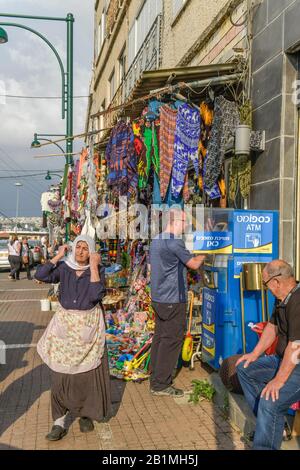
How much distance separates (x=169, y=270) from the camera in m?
5.42

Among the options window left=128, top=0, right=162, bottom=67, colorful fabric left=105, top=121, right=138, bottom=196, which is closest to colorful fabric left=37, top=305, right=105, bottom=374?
colorful fabric left=105, top=121, right=138, bottom=196

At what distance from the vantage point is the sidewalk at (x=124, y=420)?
4.24 meters

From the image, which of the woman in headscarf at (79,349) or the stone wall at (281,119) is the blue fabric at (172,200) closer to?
the stone wall at (281,119)

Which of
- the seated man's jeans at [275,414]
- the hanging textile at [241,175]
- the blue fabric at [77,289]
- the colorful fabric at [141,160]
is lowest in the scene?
the seated man's jeans at [275,414]

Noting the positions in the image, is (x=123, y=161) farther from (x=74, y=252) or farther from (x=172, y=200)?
(x=74, y=252)

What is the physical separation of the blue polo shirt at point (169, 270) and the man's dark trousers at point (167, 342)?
98mm

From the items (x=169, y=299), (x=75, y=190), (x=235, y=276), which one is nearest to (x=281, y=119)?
(x=235, y=276)

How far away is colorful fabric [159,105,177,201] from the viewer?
669cm

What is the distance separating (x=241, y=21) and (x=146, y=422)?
5.42 metres

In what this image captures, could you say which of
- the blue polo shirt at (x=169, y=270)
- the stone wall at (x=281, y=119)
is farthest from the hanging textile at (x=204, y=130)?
the blue polo shirt at (x=169, y=270)

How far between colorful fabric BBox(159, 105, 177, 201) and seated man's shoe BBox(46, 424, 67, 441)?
3.50 m

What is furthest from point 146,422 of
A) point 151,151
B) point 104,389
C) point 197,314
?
point 151,151

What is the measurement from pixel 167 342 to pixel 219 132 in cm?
284
